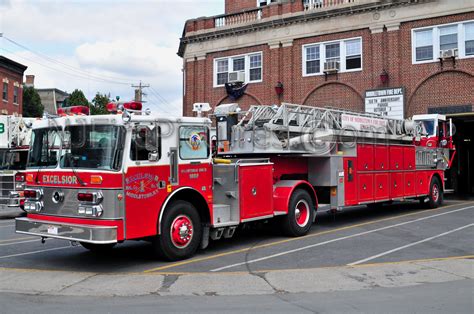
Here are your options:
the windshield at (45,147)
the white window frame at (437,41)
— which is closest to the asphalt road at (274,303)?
the windshield at (45,147)

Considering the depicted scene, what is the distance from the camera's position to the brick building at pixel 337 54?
21250mm

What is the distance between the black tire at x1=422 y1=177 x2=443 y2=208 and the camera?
1632cm

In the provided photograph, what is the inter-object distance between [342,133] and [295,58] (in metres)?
13.6

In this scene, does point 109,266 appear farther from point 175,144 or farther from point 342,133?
point 342,133

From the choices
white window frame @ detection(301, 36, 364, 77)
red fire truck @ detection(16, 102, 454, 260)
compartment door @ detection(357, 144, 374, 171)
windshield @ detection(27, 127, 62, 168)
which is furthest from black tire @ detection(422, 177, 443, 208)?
windshield @ detection(27, 127, 62, 168)

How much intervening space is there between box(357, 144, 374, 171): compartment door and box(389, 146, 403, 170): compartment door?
1.17m

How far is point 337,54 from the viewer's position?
24.1 m

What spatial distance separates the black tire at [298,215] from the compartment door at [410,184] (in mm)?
4910

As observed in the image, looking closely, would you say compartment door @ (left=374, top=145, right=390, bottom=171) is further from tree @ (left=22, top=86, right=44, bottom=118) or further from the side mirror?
tree @ (left=22, top=86, right=44, bottom=118)

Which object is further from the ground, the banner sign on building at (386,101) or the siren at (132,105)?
the banner sign on building at (386,101)

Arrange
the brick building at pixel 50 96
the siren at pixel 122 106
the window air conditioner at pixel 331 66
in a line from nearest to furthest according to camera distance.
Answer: the siren at pixel 122 106 → the window air conditioner at pixel 331 66 → the brick building at pixel 50 96

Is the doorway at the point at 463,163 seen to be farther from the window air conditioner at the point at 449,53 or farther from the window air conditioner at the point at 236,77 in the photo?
the window air conditioner at the point at 236,77

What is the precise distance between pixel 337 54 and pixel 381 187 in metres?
12.1

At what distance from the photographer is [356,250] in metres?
9.26
